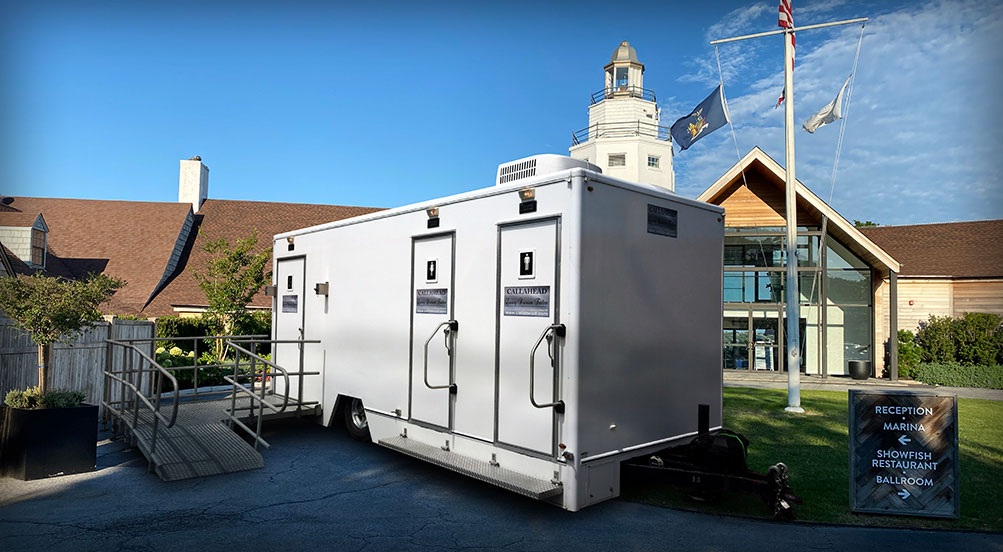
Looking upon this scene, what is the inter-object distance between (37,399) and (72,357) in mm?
3708

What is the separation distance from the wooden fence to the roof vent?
17.9ft

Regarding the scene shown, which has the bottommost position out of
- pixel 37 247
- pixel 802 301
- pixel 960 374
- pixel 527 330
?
pixel 960 374

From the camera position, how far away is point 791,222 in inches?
491

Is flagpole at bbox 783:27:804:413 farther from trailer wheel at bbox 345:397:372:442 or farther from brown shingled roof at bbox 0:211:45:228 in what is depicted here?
brown shingled roof at bbox 0:211:45:228

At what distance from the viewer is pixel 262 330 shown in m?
19.3

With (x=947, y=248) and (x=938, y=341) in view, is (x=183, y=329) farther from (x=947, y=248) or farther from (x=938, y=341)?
(x=947, y=248)

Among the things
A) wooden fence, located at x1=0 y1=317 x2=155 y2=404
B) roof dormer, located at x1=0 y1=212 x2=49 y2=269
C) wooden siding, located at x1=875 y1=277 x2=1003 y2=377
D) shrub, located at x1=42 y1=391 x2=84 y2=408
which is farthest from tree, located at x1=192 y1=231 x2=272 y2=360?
wooden siding, located at x1=875 y1=277 x2=1003 y2=377

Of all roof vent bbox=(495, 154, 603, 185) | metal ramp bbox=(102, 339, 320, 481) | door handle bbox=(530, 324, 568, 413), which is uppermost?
roof vent bbox=(495, 154, 603, 185)

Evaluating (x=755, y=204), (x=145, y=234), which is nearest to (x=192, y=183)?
(x=145, y=234)

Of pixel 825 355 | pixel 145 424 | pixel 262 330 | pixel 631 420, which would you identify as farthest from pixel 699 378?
pixel 262 330

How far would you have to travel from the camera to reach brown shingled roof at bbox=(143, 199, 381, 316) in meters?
22.4

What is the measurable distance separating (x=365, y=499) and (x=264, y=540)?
1251mm

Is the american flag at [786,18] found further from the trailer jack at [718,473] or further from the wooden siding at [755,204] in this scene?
the trailer jack at [718,473]

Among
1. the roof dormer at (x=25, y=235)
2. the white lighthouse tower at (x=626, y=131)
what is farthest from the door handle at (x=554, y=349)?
the white lighthouse tower at (x=626, y=131)
